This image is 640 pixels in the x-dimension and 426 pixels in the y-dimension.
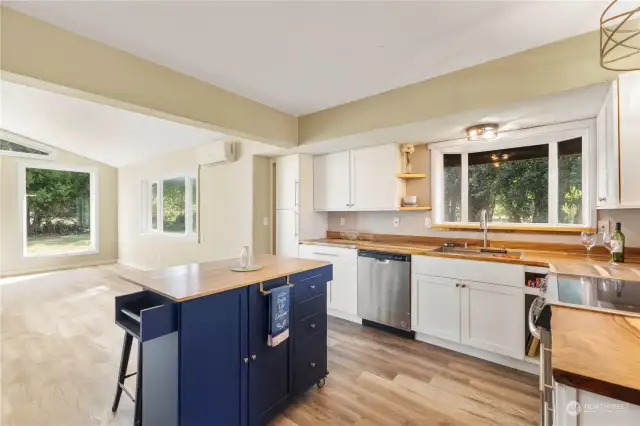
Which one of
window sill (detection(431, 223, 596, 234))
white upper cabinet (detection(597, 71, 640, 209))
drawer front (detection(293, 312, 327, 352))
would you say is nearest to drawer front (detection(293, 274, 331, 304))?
drawer front (detection(293, 312, 327, 352))

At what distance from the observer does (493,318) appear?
8.32ft

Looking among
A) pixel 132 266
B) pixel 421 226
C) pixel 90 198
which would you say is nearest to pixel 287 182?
pixel 421 226

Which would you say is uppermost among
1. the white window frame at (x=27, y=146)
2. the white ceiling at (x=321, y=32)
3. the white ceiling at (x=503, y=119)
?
the white window frame at (x=27, y=146)

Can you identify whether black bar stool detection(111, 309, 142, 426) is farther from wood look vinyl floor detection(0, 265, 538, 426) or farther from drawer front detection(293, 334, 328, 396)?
drawer front detection(293, 334, 328, 396)

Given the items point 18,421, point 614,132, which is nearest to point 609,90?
point 614,132

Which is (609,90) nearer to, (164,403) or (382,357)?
(382,357)

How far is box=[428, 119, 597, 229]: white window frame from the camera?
2.58 metres

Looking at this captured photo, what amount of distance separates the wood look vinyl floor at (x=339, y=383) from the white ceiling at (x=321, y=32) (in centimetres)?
246

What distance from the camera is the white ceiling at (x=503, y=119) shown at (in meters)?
2.11

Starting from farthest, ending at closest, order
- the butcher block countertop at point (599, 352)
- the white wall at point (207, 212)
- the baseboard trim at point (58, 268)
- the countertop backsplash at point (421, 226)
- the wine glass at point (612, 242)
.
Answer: the baseboard trim at point (58, 268) → the white wall at point (207, 212) → the countertop backsplash at point (421, 226) → the wine glass at point (612, 242) → the butcher block countertop at point (599, 352)

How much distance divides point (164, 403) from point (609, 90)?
10.8ft

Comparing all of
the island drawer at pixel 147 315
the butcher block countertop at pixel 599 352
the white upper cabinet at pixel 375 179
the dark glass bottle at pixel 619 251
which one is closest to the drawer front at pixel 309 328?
the island drawer at pixel 147 315

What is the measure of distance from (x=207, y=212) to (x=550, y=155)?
4.59 metres

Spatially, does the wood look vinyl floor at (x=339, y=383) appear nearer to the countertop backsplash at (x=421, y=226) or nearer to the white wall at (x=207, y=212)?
the countertop backsplash at (x=421, y=226)
